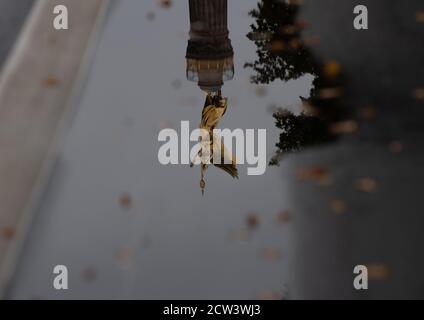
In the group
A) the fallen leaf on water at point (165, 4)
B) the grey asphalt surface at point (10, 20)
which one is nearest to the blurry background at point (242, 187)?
the fallen leaf on water at point (165, 4)

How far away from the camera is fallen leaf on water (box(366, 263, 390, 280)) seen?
215cm

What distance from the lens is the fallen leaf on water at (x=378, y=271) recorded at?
2154 millimetres

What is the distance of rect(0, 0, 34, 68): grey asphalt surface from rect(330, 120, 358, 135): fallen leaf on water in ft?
5.76

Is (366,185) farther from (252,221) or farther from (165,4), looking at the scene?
(165,4)

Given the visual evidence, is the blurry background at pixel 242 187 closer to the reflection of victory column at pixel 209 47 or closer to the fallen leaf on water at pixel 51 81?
the reflection of victory column at pixel 209 47

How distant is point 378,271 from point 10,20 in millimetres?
2344

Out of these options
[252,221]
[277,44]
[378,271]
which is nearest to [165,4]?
[277,44]

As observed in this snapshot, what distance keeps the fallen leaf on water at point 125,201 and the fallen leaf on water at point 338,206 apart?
0.88 meters

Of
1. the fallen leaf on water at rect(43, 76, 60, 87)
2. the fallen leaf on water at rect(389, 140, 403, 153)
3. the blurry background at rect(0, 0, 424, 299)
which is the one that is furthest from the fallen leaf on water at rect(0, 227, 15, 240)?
the fallen leaf on water at rect(389, 140, 403, 153)

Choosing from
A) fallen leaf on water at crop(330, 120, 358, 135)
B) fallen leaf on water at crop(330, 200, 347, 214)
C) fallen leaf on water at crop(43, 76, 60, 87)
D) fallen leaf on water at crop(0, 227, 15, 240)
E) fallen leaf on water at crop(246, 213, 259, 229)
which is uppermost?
fallen leaf on water at crop(43, 76, 60, 87)

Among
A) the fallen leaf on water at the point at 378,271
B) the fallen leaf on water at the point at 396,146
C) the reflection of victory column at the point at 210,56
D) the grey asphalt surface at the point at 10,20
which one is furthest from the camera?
the grey asphalt surface at the point at 10,20

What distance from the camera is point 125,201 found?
7.88ft

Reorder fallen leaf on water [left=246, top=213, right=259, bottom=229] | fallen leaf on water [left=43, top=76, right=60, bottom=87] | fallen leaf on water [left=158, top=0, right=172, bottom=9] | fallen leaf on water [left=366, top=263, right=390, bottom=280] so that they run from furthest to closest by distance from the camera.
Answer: fallen leaf on water [left=158, top=0, right=172, bottom=9] → fallen leaf on water [left=43, top=76, right=60, bottom=87] → fallen leaf on water [left=246, top=213, right=259, bottom=229] → fallen leaf on water [left=366, top=263, right=390, bottom=280]

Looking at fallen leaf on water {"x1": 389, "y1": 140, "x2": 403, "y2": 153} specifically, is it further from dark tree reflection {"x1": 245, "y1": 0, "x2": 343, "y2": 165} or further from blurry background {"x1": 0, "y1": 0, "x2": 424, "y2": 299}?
dark tree reflection {"x1": 245, "y1": 0, "x2": 343, "y2": 165}
